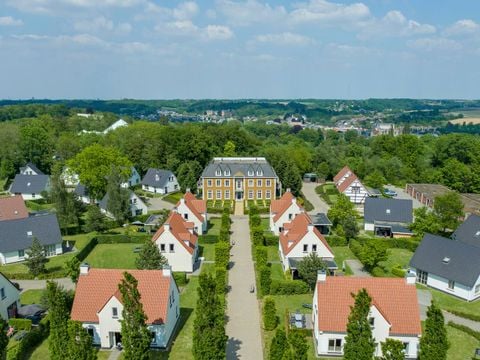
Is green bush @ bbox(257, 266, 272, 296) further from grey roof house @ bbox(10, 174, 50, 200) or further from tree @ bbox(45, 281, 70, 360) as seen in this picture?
grey roof house @ bbox(10, 174, 50, 200)

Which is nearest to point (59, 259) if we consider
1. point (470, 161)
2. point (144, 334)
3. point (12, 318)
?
point (12, 318)

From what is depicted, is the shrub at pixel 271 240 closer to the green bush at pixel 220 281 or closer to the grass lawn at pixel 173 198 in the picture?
the green bush at pixel 220 281

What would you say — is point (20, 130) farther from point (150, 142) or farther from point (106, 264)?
point (106, 264)

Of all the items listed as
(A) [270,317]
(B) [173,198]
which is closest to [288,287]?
(A) [270,317]

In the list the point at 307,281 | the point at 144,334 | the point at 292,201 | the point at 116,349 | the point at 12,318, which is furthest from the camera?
the point at 292,201

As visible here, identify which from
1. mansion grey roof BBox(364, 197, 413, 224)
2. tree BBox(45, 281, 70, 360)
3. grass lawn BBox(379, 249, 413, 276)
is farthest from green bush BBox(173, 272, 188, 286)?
mansion grey roof BBox(364, 197, 413, 224)

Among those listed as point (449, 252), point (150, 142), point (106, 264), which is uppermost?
point (150, 142)

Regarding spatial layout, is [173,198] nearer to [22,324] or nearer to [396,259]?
[396,259]

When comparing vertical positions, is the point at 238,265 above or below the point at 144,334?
below
